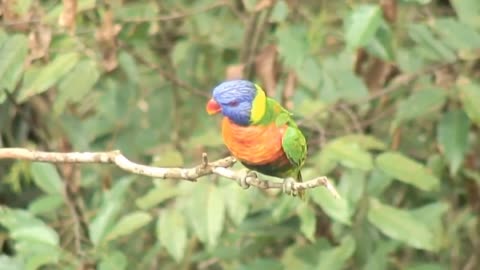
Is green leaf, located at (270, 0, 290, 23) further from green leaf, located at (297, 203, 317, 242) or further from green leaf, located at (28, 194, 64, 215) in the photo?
green leaf, located at (28, 194, 64, 215)

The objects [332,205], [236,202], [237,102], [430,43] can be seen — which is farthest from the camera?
[430,43]

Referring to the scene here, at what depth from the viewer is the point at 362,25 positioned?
6.73ft

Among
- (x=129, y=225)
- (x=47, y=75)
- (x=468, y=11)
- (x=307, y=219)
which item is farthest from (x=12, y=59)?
(x=468, y=11)

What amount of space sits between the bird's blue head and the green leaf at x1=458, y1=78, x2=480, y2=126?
3.06 ft

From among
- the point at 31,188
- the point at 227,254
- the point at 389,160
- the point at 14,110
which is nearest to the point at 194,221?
the point at 227,254

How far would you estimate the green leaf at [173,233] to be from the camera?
2.21 meters

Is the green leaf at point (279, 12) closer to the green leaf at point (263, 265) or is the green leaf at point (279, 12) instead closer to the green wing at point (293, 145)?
the green leaf at point (263, 265)

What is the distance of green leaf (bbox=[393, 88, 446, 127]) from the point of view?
7.64ft

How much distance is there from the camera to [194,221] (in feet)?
7.22

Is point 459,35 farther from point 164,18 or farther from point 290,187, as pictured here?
point 290,187

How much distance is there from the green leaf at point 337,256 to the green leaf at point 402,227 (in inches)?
3.0

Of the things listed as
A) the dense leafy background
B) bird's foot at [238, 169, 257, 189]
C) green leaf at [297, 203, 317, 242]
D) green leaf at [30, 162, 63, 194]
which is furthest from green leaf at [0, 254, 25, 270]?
bird's foot at [238, 169, 257, 189]

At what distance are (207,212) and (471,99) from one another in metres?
0.61

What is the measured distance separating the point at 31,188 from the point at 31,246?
0.84m
